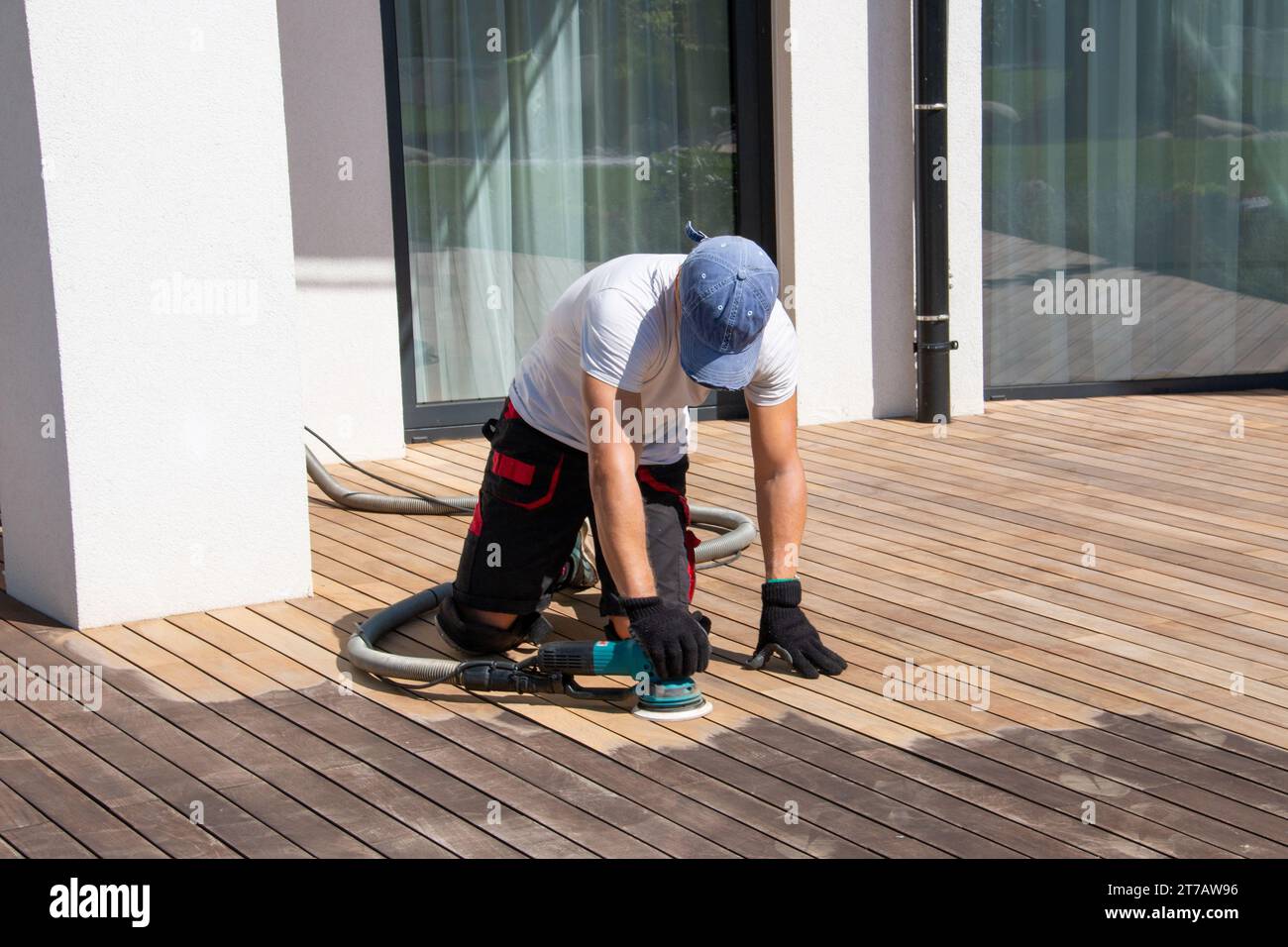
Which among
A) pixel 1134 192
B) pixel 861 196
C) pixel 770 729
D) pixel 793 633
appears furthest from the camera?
pixel 1134 192

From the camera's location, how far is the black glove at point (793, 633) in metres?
3.75

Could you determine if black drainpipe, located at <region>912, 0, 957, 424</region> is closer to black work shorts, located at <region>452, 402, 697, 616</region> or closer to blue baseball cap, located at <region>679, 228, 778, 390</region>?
black work shorts, located at <region>452, 402, 697, 616</region>

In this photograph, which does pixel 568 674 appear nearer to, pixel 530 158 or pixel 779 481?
pixel 779 481

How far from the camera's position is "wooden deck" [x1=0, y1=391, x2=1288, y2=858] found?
2.94 m

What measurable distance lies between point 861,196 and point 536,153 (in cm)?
149

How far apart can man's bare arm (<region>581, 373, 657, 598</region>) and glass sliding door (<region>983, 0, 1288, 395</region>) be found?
4.45 m

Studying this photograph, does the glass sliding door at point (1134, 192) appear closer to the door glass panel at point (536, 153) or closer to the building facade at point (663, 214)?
the building facade at point (663, 214)

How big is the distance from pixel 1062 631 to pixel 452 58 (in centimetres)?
384

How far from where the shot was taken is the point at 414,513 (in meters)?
5.50

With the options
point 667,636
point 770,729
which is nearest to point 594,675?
point 667,636

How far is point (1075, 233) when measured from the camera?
7520 mm

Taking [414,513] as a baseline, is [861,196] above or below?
above

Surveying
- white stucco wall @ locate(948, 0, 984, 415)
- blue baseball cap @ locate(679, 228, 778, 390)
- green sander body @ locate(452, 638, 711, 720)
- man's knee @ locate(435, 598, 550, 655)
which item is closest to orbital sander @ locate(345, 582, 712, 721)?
green sander body @ locate(452, 638, 711, 720)
